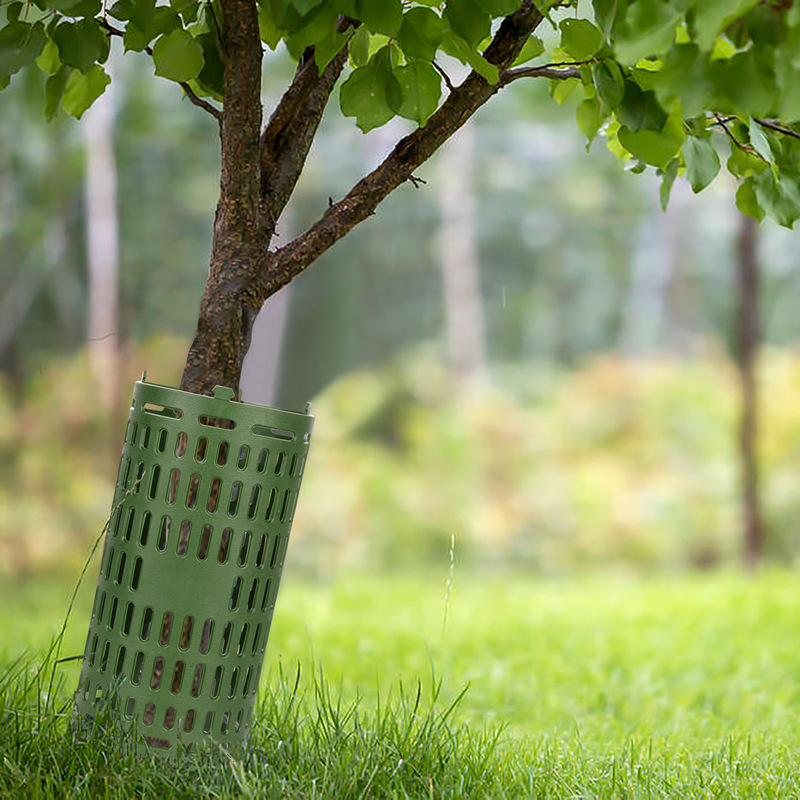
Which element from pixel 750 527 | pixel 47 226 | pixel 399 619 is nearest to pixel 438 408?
pixel 47 226

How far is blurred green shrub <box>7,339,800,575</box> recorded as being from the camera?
9.76 m

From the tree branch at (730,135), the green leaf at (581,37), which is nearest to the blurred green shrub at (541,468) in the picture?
the tree branch at (730,135)

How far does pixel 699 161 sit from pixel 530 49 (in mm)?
362

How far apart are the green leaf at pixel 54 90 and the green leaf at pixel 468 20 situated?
66 cm

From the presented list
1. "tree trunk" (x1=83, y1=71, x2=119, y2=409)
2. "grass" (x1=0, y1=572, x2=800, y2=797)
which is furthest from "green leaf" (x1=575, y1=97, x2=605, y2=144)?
"tree trunk" (x1=83, y1=71, x2=119, y2=409)

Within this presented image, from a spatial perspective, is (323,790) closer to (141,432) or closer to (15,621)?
(141,432)

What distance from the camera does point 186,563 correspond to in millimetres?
1312

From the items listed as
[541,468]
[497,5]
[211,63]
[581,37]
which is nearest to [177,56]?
[211,63]

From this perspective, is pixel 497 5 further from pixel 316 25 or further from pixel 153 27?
pixel 153 27

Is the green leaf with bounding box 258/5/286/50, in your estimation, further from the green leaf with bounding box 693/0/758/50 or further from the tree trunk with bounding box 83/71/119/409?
the tree trunk with bounding box 83/71/119/409

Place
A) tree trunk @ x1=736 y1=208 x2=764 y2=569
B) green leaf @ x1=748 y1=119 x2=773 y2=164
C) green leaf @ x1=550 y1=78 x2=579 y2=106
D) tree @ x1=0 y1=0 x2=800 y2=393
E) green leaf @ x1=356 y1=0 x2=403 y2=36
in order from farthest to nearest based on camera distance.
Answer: tree trunk @ x1=736 y1=208 x2=764 y2=569 < green leaf @ x1=550 y1=78 x2=579 y2=106 < green leaf @ x1=748 y1=119 x2=773 y2=164 < green leaf @ x1=356 y1=0 x2=403 y2=36 < tree @ x1=0 y1=0 x2=800 y2=393

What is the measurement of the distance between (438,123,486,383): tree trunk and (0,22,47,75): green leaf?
9.31 m

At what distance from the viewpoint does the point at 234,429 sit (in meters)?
1.32

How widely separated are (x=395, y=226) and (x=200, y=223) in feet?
7.40
